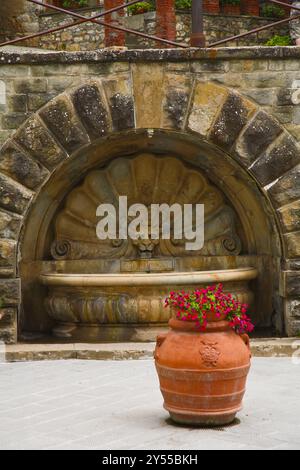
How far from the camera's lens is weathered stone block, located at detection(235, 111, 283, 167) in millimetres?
8859

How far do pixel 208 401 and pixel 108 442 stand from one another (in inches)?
28.1

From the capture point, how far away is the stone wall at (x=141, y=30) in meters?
16.8

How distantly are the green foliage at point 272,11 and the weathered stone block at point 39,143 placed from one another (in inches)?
436

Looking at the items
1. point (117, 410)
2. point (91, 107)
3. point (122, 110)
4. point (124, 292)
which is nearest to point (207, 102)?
point (122, 110)

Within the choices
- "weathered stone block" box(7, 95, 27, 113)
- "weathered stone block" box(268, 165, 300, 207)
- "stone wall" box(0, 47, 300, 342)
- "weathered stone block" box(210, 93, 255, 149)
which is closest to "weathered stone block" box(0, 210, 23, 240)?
"stone wall" box(0, 47, 300, 342)

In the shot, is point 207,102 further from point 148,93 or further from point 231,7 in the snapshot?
point 231,7

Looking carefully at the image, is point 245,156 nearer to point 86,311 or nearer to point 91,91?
point 91,91

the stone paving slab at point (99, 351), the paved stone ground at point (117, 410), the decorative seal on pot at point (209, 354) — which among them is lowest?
the paved stone ground at point (117, 410)

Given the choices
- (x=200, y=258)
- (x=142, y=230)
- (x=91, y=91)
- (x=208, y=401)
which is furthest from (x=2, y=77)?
(x=208, y=401)

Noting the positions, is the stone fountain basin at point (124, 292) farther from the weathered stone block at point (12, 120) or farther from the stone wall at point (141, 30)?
the stone wall at point (141, 30)

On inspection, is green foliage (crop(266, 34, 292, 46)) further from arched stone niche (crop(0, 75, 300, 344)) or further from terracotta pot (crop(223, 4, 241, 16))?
arched stone niche (crop(0, 75, 300, 344))

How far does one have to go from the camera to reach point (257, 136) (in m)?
8.88

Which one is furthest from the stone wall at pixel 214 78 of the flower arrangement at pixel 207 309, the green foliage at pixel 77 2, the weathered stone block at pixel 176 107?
the green foliage at pixel 77 2

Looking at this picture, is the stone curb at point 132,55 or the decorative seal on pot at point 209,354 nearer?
the decorative seal on pot at point 209,354
